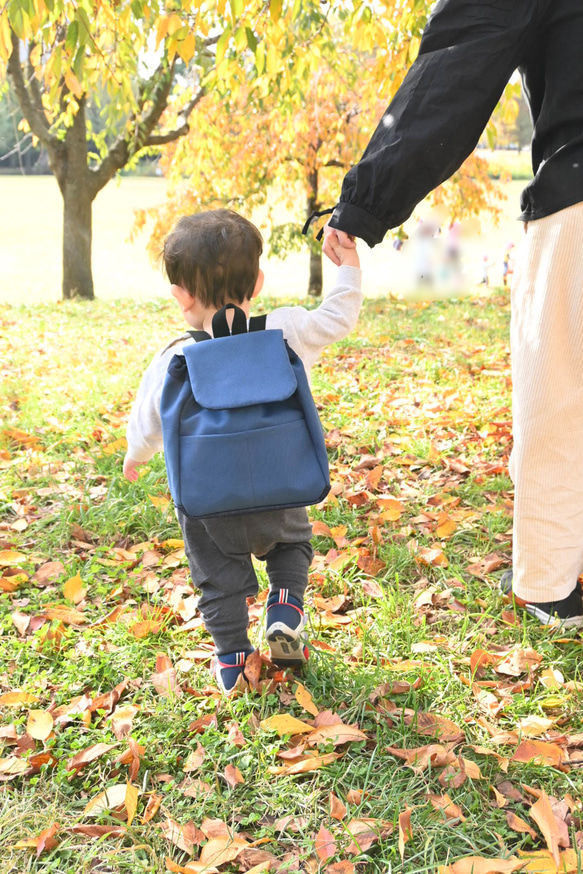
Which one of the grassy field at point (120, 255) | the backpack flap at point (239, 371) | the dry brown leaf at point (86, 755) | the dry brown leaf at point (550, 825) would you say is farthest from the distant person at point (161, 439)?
the grassy field at point (120, 255)

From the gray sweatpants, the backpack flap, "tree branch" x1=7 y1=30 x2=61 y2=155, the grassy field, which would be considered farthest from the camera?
the grassy field

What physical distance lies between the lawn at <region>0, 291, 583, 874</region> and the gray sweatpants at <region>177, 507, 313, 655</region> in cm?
18

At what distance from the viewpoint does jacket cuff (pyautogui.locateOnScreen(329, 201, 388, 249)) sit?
1.78 meters

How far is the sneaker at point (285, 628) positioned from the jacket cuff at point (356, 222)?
0.93 meters

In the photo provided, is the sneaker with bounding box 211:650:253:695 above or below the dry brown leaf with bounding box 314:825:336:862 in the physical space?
above

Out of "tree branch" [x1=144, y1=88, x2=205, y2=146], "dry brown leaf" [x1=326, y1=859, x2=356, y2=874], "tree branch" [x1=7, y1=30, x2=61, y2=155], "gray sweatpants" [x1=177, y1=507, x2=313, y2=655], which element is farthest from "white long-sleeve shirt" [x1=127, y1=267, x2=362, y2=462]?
"tree branch" [x1=7, y1=30, x2=61, y2=155]

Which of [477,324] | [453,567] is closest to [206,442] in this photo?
[453,567]

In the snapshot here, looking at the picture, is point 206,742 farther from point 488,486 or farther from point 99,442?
point 99,442

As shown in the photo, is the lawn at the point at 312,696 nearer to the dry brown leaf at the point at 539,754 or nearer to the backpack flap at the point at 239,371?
the dry brown leaf at the point at 539,754

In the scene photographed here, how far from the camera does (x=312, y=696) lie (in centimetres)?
190

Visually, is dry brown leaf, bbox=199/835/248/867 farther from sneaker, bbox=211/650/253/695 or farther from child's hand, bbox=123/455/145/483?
child's hand, bbox=123/455/145/483

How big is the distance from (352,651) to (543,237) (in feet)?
4.01

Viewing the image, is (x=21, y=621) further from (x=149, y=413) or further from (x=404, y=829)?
(x=404, y=829)

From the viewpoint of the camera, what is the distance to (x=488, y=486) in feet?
10.1
